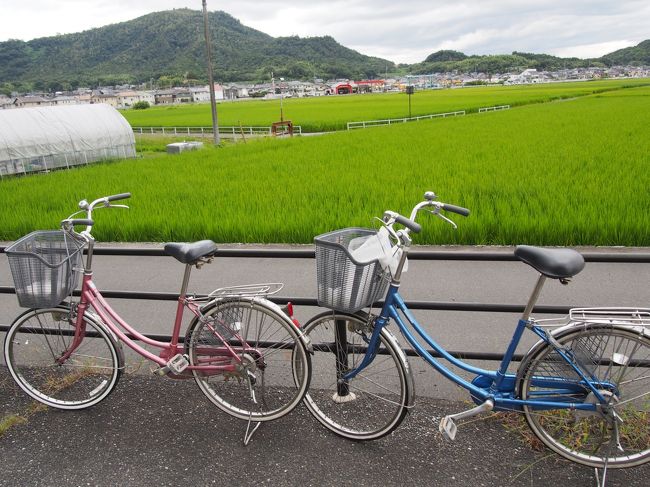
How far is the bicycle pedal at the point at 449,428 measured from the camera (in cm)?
253

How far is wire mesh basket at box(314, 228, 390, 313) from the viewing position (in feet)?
7.96

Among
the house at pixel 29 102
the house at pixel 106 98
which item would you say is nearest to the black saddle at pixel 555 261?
the house at pixel 29 102

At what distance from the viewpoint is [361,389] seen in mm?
3004

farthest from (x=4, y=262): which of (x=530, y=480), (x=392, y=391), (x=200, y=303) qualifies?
(x=530, y=480)

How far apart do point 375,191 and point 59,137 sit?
1606cm

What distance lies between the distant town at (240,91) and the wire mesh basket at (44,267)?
7255cm

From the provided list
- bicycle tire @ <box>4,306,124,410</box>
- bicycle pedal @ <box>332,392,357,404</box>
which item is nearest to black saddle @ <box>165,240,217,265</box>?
bicycle tire @ <box>4,306,124,410</box>

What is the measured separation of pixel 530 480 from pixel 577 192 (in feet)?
24.3

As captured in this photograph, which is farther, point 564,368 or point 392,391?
point 392,391

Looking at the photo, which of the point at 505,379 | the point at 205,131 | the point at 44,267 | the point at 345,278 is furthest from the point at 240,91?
the point at 505,379

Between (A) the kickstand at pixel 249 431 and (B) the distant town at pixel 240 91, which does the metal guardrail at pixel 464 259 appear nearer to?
(A) the kickstand at pixel 249 431

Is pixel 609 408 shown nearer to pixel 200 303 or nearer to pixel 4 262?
pixel 200 303

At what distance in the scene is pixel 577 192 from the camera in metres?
8.85

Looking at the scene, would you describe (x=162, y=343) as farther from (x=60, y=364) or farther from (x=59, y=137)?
(x=59, y=137)
